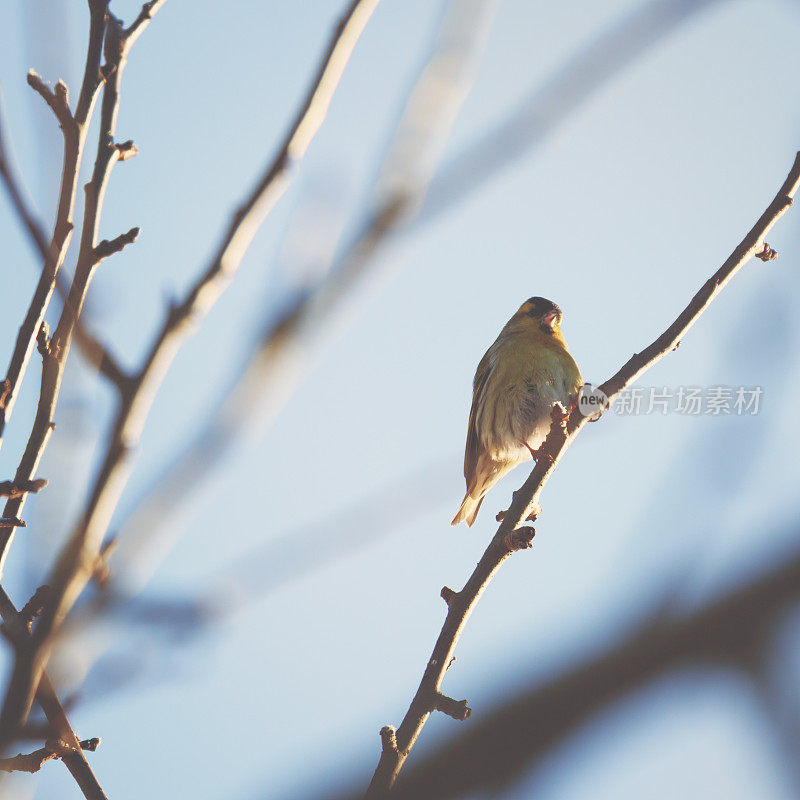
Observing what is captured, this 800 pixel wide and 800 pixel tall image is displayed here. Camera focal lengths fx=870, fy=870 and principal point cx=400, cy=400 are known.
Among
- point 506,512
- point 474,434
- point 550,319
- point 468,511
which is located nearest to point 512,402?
point 474,434

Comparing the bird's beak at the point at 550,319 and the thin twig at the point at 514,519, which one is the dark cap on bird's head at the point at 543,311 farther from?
the thin twig at the point at 514,519

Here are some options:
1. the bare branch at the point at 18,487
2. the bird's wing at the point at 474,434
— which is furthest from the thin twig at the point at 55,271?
the bird's wing at the point at 474,434

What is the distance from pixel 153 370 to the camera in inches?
50.3

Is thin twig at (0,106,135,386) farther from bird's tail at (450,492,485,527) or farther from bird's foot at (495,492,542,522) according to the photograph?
bird's tail at (450,492,485,527)

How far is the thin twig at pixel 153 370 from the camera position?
1181 mm

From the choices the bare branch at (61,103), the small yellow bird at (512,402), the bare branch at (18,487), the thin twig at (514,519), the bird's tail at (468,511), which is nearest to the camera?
the bare branch at (61,103)

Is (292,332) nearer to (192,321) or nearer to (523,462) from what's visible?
(192,321)

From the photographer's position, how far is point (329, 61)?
3.89 ft

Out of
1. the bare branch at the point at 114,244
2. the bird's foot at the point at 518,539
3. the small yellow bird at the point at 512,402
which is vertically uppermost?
the small yellow bird at the point at 512,402

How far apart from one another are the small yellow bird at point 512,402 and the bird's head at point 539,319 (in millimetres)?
73

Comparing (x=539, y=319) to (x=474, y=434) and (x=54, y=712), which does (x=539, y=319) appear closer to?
(x=474, y=434)

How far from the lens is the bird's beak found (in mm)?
6293

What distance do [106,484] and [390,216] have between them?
55cm

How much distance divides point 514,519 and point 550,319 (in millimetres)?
3651
